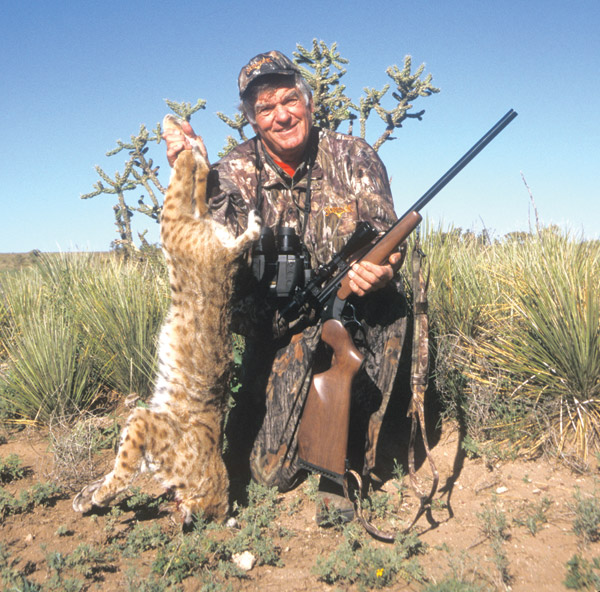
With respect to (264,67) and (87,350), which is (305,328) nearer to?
(264,67)

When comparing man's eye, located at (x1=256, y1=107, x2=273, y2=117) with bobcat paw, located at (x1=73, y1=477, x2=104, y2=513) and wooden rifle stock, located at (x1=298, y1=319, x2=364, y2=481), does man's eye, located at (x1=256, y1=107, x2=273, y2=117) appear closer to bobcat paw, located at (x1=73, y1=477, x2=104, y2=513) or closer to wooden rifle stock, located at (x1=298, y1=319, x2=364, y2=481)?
wooden rifle stock, located at (x1=298, y1=319, x2=364, y2=481)

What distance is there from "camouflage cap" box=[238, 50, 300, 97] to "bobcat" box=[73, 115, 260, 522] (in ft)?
4.27

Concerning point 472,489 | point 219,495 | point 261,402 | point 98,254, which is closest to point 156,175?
point 98,254

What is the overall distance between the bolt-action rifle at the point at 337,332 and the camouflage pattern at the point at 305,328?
0.35 meters

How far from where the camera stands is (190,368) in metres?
3.76

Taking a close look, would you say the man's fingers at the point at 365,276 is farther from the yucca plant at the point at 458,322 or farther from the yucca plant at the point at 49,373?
the yucca plant at the point at 49,373

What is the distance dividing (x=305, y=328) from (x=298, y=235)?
0.83m

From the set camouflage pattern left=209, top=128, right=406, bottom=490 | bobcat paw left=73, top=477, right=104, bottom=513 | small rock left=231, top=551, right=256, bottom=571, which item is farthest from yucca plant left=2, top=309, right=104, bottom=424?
small rock left=231, top=551, right=256, bottom=571

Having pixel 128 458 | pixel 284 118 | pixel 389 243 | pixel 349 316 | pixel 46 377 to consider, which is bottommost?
pixel 128 458

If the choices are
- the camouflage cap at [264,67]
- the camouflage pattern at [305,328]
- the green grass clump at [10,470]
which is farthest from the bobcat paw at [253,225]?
the green grass clump at [10,470]

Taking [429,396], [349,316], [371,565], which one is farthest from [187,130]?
[429,396]

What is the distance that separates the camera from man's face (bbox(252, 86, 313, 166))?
4.61m

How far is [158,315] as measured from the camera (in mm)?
6145

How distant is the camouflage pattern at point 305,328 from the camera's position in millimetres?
4332
